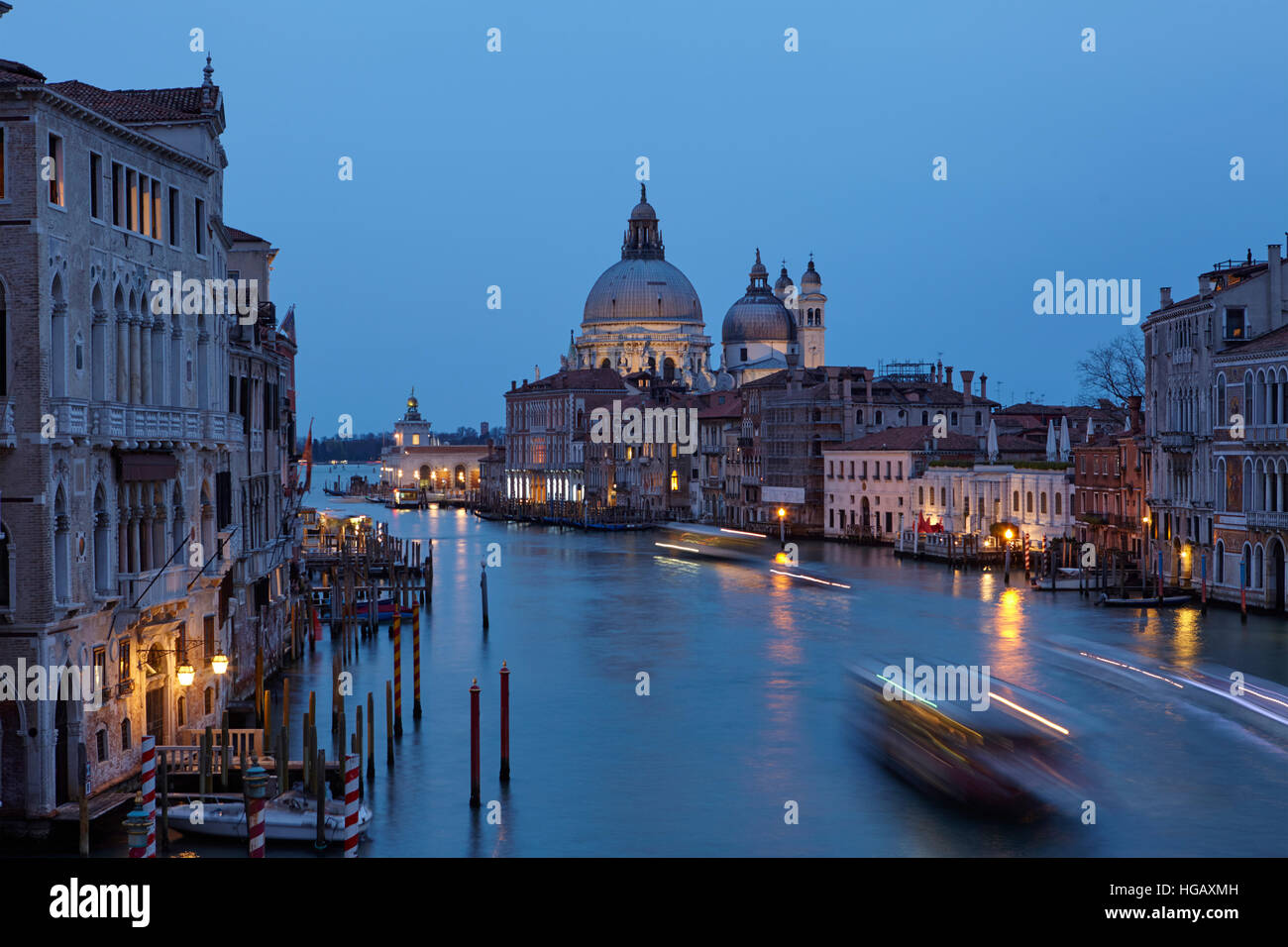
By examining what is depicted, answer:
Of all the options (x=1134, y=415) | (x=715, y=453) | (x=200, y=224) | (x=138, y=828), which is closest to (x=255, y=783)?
(x=138, y=828)

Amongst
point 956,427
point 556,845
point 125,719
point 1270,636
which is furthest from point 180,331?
point 956,427

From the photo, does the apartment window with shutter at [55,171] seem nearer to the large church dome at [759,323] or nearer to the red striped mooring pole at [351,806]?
the red striped mooring pole at [351,806]

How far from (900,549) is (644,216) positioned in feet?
221

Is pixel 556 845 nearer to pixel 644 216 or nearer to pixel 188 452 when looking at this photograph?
pixel 188 452

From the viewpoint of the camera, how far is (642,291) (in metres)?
116

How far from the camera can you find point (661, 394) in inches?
3506

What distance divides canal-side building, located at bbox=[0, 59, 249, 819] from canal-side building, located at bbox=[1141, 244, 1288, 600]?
69.9 feet

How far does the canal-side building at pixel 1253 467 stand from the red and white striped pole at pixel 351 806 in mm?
21596

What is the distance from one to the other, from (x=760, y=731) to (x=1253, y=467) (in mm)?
14678

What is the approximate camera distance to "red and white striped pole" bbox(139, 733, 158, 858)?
13656 mm

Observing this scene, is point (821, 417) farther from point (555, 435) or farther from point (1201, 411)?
point (555, 435)

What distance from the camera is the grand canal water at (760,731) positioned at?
17.0 metres

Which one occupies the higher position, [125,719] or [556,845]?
[125,719]
